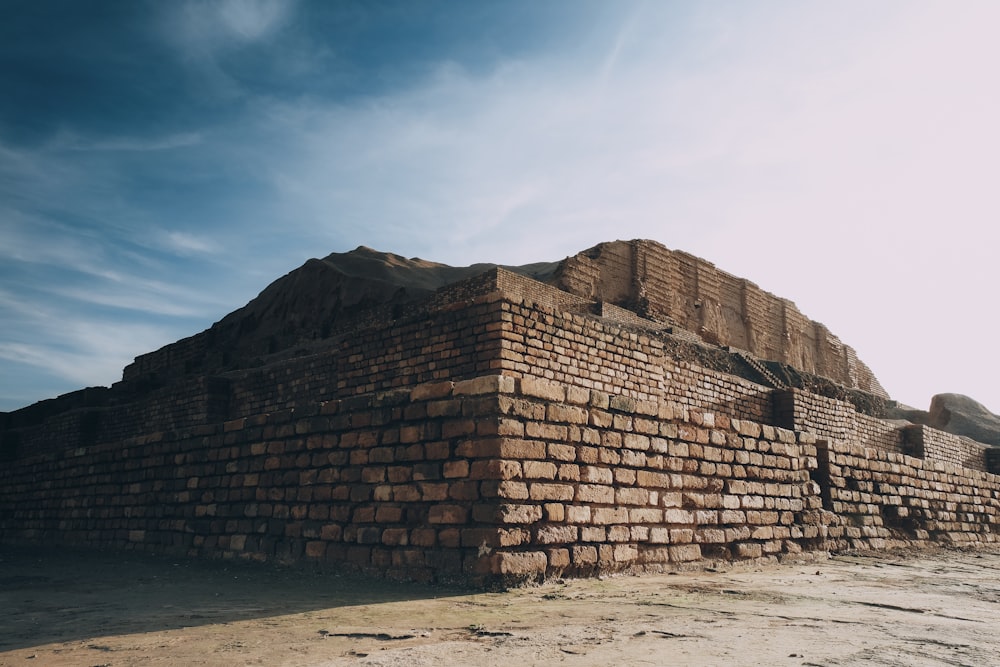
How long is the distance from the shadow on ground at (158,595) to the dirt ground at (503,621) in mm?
20

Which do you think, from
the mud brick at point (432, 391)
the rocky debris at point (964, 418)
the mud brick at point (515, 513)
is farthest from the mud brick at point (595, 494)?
the rocky debris at point (964, 418)

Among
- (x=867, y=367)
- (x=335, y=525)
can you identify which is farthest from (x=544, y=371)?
(x=867, y=367)

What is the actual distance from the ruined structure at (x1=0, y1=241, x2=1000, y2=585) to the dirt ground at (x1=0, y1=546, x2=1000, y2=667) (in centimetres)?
35

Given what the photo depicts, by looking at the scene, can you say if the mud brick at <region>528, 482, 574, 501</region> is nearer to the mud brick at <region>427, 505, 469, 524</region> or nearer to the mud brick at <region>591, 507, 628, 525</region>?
the mud brick at <region>591, 507, 628, 525</region>

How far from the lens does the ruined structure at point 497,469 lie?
482cm

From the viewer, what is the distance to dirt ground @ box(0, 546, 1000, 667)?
9.84ft

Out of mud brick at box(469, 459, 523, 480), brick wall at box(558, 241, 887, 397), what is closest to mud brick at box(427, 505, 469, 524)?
mud brick at box(469, 459, 523, 480)

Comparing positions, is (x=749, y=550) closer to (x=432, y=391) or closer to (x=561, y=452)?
(x=561, y=452)

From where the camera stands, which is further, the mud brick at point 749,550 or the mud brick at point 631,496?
the mud brick at point 749,550

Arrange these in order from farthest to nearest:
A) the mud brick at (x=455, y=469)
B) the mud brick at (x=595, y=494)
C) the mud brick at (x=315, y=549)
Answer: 1. the mud brick at (x=315, y=549)
2. the mud brick at (x=595, y=494)
3. the mud brick at (x=455, y=469)

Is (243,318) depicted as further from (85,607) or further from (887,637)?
(887,637)

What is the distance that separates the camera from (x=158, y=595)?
4855 mm

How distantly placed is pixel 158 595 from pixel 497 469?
2.46 m

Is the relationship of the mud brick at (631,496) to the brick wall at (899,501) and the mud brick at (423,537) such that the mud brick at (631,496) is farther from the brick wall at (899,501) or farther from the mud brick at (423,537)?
the brick wall at (899,501)
